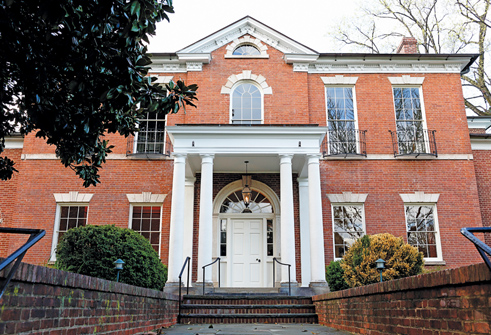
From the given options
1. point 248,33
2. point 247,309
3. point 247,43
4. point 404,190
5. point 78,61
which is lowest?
point 247,309

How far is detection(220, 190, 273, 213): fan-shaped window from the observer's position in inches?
566

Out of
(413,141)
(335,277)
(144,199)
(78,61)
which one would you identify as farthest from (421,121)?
(78,61)

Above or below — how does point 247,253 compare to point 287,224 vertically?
below

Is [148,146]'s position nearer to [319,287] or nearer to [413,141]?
[319,287]

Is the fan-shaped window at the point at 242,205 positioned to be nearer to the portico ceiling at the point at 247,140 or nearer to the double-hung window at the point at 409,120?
the portico ceiling at the point at 247,140

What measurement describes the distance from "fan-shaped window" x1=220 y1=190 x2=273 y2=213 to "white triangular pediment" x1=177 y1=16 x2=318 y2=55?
5348 millimetres

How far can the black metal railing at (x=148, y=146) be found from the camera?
14.6 metres

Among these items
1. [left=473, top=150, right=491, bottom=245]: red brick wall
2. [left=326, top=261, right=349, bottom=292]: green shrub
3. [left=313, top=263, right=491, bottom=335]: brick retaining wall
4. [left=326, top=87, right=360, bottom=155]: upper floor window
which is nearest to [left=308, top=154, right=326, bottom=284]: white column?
[left=326, top=261, right=349, bottom=292]: green shrub

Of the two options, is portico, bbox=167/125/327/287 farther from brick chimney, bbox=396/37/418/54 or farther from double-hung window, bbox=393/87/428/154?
brick chimney, bbox=396/37/418/54

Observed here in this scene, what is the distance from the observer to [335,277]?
40.4 feet

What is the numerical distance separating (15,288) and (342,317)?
560 centimetres

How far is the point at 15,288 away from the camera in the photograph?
294 cm

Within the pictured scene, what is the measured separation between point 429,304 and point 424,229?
435 inches

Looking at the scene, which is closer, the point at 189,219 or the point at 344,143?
the point at 189,219
